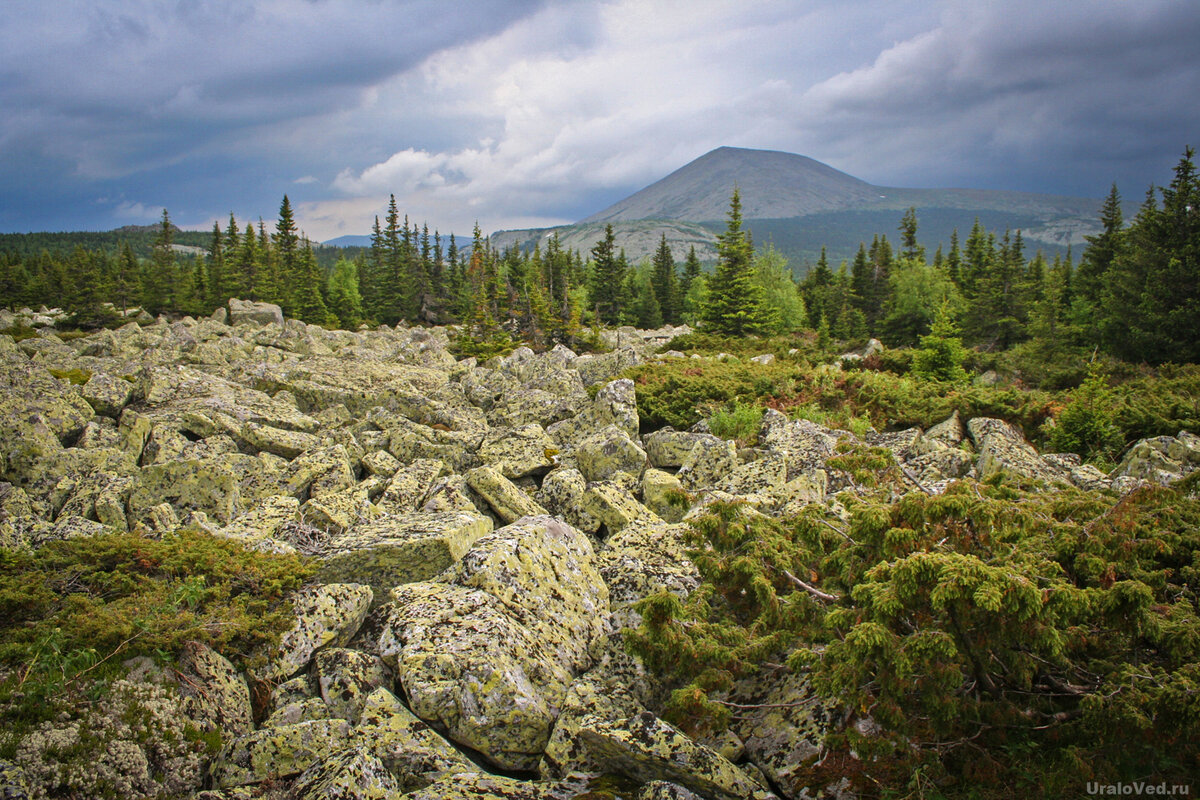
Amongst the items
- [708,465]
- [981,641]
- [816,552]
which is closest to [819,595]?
[816,552]

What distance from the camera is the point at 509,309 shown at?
45.1 metres

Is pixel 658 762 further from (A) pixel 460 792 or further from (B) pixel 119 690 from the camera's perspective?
(B) pixel 119 690

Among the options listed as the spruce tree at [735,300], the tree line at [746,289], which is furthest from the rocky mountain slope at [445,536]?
the spruce tree at [735,300]

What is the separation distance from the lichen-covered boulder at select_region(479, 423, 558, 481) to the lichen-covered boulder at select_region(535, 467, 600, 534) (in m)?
0.99

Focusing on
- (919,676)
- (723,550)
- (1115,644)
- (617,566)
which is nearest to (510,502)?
(617,566)

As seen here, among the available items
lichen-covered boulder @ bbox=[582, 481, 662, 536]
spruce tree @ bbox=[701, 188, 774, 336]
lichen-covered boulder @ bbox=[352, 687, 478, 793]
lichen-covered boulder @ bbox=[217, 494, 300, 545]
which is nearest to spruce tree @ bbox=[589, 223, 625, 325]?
spruce tree @ bbox=[701, 188, 774, 336]

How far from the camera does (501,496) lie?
842cm

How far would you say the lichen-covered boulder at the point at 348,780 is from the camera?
356cm

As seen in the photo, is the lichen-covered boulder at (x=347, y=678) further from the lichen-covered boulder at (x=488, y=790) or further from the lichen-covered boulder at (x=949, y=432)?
the lichen-covered boulder at (x=949, y=432)

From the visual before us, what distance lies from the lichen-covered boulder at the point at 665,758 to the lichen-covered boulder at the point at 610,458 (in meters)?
6.01

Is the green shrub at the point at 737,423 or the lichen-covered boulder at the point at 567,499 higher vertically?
the green shrub at the point at 737,423

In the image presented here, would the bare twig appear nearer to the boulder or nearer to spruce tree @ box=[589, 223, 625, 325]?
the boulder

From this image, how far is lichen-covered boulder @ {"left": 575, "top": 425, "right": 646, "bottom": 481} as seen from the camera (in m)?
10.1

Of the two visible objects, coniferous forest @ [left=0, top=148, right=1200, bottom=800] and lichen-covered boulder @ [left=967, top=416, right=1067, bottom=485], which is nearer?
coniferous forest @ [left=0, top=148, right=1200, bottom=800]
